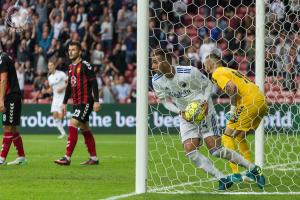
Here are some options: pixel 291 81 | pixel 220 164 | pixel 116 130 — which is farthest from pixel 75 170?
pixel 116 130

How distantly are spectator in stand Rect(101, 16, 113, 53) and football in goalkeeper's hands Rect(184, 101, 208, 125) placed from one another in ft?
52.7

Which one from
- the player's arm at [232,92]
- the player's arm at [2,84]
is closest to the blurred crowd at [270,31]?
the player's arm at [232,92]

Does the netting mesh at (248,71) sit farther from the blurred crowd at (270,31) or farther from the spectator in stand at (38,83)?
the spectator in stand at (38,83)

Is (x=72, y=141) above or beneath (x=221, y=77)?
beneath

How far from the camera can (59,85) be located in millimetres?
20688

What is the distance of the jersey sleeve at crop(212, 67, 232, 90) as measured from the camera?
32.4 feet

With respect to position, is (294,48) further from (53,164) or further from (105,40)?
(105,40)

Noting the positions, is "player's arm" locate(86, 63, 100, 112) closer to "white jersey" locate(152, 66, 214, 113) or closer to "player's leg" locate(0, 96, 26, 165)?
"player's leg" locate(0, 96, 26, 165)

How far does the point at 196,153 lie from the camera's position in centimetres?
948

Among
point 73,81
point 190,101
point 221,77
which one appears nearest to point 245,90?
point 221,77

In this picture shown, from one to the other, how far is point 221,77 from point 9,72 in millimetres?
3952

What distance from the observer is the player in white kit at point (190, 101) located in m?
9.50

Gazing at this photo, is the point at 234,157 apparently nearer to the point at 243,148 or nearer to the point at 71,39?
the point at 243,148

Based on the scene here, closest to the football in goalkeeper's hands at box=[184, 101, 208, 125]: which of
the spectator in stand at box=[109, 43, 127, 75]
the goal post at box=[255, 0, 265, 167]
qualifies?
the goal post at box=[255, 0, 265, 167]
